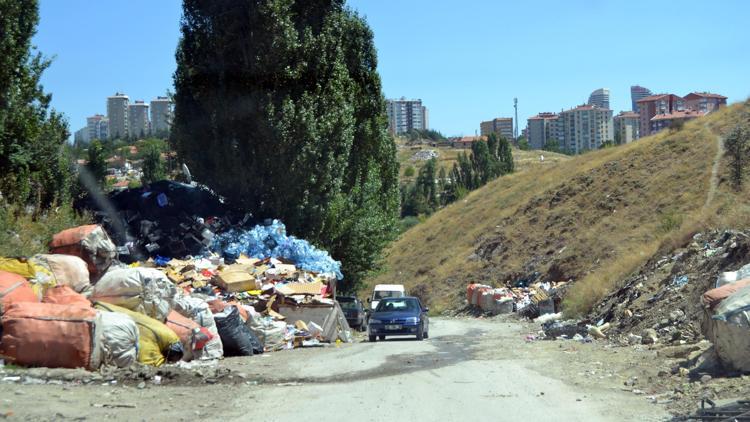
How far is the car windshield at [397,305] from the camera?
23297mm

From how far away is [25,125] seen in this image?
22188 mm

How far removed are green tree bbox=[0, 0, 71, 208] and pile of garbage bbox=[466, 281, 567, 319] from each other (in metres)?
22.6

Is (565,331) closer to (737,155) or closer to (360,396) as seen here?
A: (360,396)

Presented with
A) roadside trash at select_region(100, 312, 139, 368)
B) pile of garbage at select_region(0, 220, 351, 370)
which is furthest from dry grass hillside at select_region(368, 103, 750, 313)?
roadside trash at select_region(100, 312, 139, 368)

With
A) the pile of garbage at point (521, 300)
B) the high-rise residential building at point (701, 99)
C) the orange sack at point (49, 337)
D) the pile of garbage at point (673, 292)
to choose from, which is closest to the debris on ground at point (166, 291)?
the orange sack at point (49, 337)

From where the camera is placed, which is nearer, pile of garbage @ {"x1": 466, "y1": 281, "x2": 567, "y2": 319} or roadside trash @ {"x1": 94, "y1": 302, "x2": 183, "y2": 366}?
roadside trash @ {"x1": 94, "y1": 302, "x2": 183, "y2": 366}

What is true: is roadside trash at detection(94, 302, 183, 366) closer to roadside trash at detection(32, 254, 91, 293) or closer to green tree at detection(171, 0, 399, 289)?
roadside trash at detection(32, 254, 91, 293)

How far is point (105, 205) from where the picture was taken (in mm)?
26406

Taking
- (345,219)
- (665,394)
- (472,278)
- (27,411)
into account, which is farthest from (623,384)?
(472,278)

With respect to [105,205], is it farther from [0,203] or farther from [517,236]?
[517,236]

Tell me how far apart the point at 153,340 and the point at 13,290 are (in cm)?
228

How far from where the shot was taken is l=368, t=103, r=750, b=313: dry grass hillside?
50.3 meters

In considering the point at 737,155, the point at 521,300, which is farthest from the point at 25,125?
the point at 737,155

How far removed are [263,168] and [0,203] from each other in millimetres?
11228
